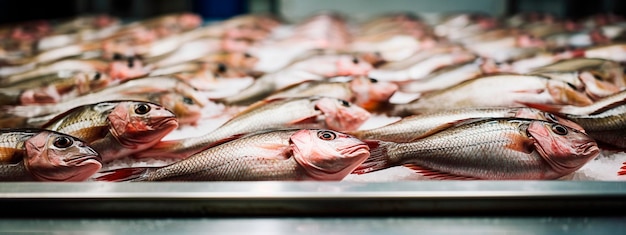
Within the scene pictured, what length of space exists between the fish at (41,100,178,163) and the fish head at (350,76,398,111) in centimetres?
73

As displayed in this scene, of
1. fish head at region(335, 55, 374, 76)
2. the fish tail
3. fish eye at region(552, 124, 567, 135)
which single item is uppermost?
fish eye at region(552, 124, 567, 135)

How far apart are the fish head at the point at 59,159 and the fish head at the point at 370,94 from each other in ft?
3.36

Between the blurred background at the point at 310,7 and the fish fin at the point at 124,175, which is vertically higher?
the fish fin at the point at 124,175

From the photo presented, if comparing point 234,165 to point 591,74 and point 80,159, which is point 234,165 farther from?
point 591,74

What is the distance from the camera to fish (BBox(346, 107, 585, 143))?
1.72 metres

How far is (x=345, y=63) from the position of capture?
107 inches

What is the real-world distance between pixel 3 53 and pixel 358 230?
3.09 metres

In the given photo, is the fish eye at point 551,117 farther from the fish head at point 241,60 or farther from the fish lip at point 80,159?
the fish head at point 241,60

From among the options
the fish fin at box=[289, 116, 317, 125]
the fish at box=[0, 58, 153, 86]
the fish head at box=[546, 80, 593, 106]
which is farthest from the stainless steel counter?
the fish at box=[0, 58, 153, 86]

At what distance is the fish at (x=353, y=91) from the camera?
215 cm

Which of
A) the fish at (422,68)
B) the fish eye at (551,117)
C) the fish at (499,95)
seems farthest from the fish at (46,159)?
the fish at (422,68)

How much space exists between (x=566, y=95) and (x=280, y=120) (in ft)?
3.43

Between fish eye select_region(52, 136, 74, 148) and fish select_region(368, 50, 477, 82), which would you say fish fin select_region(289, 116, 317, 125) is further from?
fish select_region(368, 50, 477, 82)

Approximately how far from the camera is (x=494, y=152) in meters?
1.47
